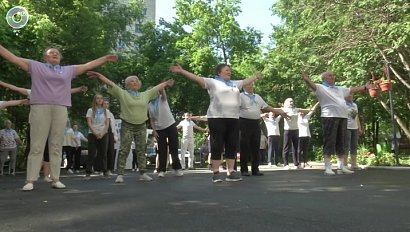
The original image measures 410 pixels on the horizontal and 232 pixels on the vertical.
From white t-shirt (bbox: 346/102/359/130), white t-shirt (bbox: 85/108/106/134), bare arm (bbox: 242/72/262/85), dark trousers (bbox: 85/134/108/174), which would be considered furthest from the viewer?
white t-shirt (bbox: 346/102/359/130)

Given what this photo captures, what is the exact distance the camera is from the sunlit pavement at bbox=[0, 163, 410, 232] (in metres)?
4.38

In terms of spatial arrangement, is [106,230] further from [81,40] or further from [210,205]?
[81,40]

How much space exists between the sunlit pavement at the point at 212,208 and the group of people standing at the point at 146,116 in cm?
102

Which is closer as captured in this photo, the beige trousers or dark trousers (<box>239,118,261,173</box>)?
the beige trousers

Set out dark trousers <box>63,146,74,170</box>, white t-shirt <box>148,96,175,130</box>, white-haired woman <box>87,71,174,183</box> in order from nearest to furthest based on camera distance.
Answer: white-haired woman <box>87,71,174,183</box>, white t-shirt <box>148,96,175,130</box>, dark trousers <box>63,146,74,170</box>

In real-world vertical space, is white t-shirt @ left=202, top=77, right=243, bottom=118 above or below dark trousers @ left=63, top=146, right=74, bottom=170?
above

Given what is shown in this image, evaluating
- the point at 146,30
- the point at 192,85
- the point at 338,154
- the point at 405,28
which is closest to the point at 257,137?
the point at 338,154

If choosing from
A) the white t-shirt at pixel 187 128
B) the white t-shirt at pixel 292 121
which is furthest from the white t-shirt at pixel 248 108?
the white t-shirt at pixel 187 128

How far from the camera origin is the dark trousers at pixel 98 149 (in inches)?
446

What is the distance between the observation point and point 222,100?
8.66 metres

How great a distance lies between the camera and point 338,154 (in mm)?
10594

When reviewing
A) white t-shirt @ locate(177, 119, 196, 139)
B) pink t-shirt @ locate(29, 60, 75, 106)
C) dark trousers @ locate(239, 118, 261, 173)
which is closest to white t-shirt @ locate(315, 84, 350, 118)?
dark trousers @ locate(239, 118, 261, 173)

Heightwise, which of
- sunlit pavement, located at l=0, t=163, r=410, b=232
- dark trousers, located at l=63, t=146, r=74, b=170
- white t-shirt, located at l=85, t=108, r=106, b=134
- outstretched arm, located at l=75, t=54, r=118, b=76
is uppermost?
outstretched arm, located at l=75, t=54, r=118, b=76

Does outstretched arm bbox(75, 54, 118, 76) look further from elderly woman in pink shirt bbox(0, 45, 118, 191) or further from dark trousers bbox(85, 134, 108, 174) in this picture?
dark trousers bbox(85, 134, 108, 174)
